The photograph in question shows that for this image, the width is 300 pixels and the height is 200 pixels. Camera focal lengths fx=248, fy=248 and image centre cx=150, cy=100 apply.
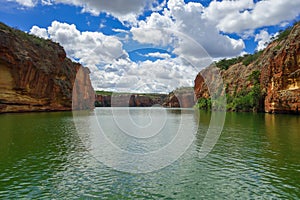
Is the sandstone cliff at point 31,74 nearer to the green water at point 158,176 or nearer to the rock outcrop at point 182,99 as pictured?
the green water at point 158,176

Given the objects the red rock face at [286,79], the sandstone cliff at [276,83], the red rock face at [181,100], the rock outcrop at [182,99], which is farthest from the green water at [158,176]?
the red rock face at [181,100]

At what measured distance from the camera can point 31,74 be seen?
188ft

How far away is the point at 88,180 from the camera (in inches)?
404

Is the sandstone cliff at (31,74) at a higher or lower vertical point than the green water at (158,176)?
higher

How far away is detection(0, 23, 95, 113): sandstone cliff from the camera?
5091 centimetres

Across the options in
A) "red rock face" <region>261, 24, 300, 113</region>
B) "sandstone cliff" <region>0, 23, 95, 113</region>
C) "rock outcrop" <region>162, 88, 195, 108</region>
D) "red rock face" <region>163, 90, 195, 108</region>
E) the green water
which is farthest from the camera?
"red rock face" <region>163, 90, 195, 108</region>

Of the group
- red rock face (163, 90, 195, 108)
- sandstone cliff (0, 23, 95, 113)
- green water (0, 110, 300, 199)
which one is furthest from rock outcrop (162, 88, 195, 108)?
green water (0, 110, 300, 199)

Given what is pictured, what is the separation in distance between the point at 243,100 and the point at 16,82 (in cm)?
5573

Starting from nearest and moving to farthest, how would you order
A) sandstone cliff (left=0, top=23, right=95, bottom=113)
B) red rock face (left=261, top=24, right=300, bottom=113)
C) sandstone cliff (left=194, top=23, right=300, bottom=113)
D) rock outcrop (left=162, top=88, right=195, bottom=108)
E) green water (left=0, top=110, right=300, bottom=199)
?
green water (left=0, top=110, right=300, bottom=199) < red rock face (left=261, top=24, right=300, bottom=113) < sandstone cliff (left=194, top=23, right=300, bottom=113) < sandstone cliff (left=0, top=23, right=95, bottom=113) < rock outcrop (left=162, top=88, right=195, bottom=108)

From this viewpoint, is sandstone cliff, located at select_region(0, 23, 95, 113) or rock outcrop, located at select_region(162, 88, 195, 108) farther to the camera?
rock outcrop, located at select_region(162, 88, 195, 108)

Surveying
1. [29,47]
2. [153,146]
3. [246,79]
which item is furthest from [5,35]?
[246,79]

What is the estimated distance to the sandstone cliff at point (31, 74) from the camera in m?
50.9

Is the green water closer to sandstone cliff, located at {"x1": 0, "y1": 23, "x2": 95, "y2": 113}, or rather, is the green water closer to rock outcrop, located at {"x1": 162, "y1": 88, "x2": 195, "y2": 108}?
sandstone cliff, located at {"x1": 0, "y1": 23, "x2": 95, "y2": 113}

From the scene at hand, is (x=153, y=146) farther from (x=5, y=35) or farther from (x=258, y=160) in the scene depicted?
(x=5, y=35)
